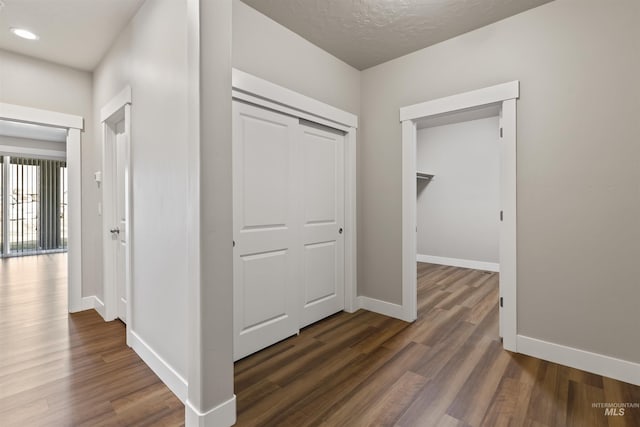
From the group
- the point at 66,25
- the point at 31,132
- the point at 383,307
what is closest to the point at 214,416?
the point at 383,307

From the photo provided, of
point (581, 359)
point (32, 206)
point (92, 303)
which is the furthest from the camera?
point (32, 206)

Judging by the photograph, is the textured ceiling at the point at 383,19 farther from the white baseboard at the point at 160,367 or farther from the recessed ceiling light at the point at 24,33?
the white baseboard at the point at 160,367

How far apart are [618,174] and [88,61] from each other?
15.7 ft

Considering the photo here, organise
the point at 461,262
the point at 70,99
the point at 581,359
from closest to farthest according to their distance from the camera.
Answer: the point at 581,359 < the point at 70,99 < the point at 461,262

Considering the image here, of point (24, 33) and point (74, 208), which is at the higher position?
point (24, 33)

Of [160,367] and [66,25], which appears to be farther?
[66,25]

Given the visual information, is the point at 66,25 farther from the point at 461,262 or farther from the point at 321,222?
the point at 461,262

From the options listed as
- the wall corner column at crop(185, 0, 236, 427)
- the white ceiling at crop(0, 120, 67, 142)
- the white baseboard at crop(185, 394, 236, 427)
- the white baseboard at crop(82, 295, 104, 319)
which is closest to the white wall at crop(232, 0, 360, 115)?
the wall corner column at crop(185, 0, 236, 427)

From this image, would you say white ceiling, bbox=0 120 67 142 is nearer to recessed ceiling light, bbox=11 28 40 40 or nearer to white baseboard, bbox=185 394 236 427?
recessed ceiling light, bbox=11 28 40 40

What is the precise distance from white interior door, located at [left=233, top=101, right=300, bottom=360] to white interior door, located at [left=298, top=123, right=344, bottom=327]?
0.51 feet

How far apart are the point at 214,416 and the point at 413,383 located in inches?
49.4

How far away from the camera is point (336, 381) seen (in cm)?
202

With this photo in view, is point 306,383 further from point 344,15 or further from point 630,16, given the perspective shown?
point 630,16

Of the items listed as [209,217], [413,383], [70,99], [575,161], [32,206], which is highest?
[70,99]
